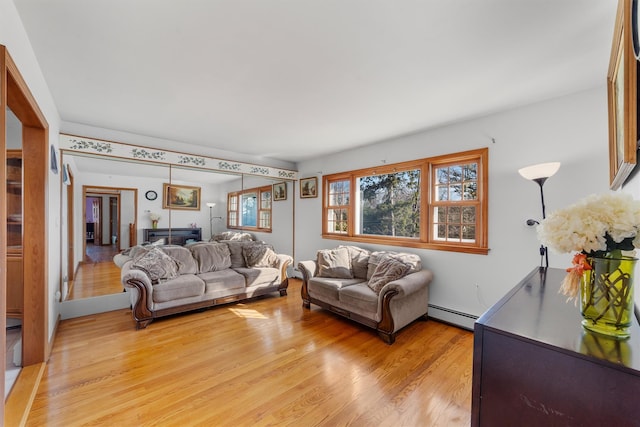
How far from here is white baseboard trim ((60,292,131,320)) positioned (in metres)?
3.27

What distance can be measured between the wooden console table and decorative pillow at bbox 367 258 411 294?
9.31 ft

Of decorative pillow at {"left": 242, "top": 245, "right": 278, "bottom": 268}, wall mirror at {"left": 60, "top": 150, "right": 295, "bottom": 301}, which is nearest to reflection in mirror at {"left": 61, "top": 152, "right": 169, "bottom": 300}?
wall mirror at {"left": 60, "top": 150, "right": 295, "bottom": 301}

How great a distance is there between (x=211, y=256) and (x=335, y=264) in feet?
6.28

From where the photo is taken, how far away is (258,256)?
4.35 metres

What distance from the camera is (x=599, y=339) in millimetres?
805

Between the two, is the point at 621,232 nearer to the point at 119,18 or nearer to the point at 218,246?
the point at 119,18

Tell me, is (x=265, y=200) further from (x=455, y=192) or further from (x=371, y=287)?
(x=455, y=192)

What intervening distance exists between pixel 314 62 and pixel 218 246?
322cm

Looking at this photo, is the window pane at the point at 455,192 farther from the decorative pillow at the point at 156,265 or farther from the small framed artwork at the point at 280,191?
the decorative pillow at the point at 156,265

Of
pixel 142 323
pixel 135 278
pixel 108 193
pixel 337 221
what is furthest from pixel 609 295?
pixel 108 193

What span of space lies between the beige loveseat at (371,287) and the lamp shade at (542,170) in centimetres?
147

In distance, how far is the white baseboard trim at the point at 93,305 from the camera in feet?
10.7

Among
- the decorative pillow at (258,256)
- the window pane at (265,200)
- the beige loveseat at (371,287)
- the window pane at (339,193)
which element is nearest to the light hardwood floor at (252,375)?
the beige loveseat at (371,287)

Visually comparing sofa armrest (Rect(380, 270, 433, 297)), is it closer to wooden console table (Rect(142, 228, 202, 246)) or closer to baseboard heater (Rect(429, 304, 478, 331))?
baseboard heater (Rect(429, 304, 478, 331))
